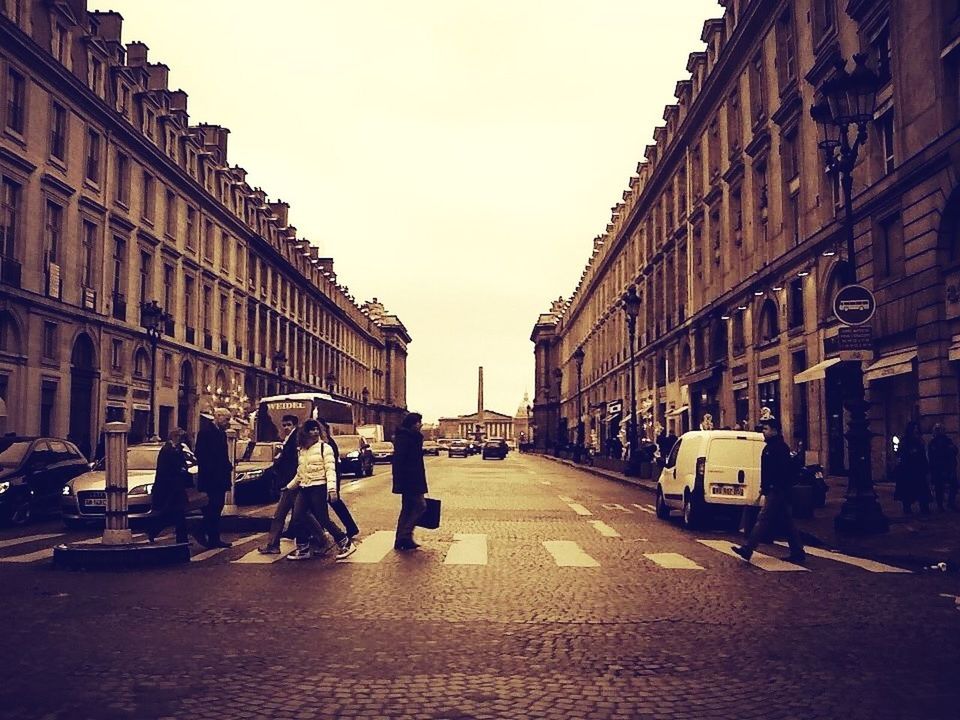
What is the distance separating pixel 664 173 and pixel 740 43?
1638 centimetres

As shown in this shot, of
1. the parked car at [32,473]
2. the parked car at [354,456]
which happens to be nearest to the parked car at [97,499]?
the parked car at [32,473]

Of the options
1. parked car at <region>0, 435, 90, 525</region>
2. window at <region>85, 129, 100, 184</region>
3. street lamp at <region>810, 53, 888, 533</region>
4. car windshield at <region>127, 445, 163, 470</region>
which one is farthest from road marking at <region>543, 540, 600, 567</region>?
window at <region>85, 129, 100, 184</region>

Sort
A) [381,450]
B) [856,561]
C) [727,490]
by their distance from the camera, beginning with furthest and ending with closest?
[381,450]
[727,490]
[856,561]

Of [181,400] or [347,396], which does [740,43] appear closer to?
[181,400]

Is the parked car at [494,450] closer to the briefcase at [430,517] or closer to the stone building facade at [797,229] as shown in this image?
the stone building facade at [797,229]

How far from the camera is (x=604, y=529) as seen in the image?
16125mm

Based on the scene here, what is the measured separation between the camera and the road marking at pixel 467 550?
11.8 metres

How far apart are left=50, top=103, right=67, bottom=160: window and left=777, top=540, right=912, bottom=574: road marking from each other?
101 ft

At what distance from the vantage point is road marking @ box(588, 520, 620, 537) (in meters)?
15.3

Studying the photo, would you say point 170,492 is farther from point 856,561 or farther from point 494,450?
point 494,450

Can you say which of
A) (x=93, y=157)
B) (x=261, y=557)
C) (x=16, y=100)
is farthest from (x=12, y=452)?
(x=93, y=157)

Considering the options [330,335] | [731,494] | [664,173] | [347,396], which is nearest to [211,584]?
[731,494]

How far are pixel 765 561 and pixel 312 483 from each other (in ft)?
18.4

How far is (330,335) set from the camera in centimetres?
9506
